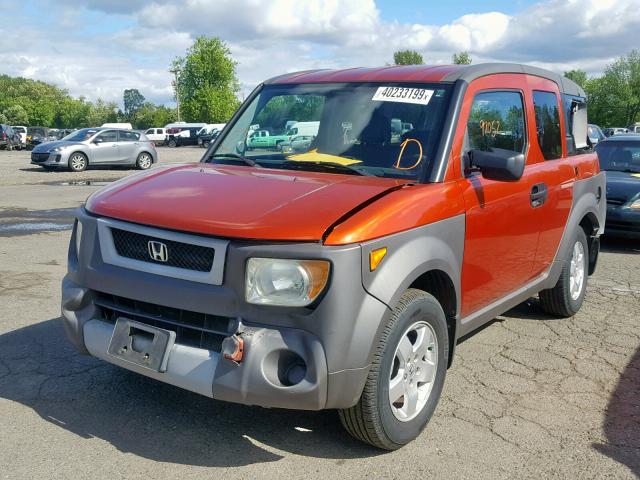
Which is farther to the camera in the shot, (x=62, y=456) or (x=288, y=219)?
(x=62, y=456)

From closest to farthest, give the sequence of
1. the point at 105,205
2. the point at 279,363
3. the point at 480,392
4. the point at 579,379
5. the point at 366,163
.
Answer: the point at 279,363, the point at 105,205, the point at 366,163, the point at 480,392, the point at 579,379

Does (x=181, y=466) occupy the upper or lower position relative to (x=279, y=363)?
lower

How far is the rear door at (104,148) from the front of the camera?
23.0 m

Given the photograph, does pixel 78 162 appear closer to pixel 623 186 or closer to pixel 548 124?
pixel 623 186

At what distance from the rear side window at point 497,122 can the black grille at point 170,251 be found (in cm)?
180

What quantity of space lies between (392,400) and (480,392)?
1.08 meters

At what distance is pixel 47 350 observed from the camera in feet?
15.3

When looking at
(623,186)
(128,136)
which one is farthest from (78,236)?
(128,136)

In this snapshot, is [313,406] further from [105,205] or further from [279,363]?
[105,205]

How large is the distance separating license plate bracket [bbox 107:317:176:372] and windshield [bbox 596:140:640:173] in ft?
28.7

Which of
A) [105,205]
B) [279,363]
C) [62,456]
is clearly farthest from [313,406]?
[105,205]

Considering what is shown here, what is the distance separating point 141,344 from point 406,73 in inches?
92.3

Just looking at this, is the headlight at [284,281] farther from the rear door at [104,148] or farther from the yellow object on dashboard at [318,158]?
the rear door at [104,148]

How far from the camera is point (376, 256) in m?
3.03
